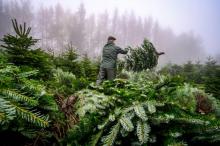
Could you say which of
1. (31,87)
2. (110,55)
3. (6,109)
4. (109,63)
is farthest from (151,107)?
(110,55)

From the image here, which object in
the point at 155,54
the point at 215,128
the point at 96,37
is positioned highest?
the point at 96,37

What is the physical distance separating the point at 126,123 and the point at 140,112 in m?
0.15

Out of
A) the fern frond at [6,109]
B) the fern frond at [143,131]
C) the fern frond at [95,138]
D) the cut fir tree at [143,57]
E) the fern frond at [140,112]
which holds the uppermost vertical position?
the cut fir tree at [143,57]

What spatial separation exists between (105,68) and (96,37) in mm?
72118

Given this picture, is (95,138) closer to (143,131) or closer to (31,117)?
(143,131)

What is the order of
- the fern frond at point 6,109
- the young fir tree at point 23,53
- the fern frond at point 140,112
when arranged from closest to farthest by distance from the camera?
1. the fern frond at point 6,109
2. the fern frond at point 140,112
3. the young fir tree at point 23,53

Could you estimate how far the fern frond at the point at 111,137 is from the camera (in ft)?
7.67

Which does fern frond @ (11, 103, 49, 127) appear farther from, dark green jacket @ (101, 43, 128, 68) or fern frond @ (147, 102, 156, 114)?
dark green jacket @ (101, 43, 128, 68)

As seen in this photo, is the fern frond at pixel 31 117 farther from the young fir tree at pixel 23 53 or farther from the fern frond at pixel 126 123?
the young fir tree at pixel 23 53

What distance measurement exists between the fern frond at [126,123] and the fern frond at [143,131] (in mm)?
58

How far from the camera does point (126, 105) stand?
9.29 ft

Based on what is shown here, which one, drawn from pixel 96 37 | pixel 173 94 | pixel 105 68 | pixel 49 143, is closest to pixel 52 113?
pixel 49 143

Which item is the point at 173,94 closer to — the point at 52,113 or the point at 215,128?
the point at 215,128

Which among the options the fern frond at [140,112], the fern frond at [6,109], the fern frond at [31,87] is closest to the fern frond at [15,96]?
the fern frond at [6,109]
